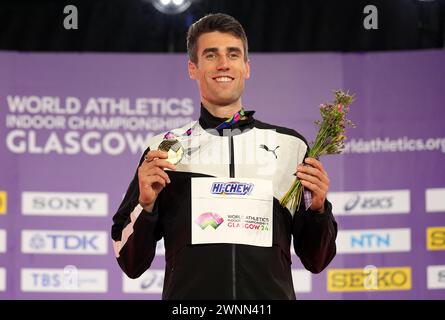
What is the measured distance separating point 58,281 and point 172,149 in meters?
2.78

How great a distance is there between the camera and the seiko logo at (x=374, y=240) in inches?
197

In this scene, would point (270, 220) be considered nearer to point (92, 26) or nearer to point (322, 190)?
point (322, 190)

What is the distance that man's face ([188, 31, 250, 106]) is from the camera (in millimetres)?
2531

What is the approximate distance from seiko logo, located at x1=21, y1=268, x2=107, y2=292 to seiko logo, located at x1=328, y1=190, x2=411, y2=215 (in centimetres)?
149

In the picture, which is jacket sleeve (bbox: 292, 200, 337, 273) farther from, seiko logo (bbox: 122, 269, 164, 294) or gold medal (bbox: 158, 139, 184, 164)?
seiko logo (bbox: 122, 269, 164, 294)

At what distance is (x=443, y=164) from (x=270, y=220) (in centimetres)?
291

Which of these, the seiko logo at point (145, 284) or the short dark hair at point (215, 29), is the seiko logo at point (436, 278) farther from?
the short dark hair at point (215, 29)

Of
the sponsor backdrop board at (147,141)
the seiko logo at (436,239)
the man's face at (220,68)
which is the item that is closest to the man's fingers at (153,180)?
the man's face at (220,68)

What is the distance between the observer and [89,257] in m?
5.05

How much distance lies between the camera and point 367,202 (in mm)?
5055

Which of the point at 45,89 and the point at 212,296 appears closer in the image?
the point at 212,296

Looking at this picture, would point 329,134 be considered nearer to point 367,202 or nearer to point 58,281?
point 367,202

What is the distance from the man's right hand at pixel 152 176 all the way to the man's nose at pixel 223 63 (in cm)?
33

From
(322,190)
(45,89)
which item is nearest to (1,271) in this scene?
(45,89)
